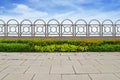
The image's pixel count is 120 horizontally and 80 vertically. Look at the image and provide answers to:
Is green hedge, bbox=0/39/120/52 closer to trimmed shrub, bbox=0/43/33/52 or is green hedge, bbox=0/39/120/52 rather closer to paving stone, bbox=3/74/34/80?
trimmed shrub, bbox=0/43/33/52

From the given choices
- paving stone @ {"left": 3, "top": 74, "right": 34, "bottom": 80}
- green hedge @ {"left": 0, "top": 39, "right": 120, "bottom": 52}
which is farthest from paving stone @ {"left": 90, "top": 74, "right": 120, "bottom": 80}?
green hedge @ {"left": 0, "top": 39, "right": 120, "bottom": 52}

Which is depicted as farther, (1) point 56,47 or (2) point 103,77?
(1) point 56,47

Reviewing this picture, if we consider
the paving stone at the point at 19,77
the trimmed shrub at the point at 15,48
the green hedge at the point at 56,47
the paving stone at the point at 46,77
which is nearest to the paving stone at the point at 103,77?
the paving stone at the point at 46,77

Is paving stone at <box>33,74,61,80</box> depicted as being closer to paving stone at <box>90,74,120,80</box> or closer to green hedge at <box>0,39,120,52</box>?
paving stone at <box>90,74,120,80</box>

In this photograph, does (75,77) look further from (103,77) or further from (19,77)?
(19,77)

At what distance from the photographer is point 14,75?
707 centimetres

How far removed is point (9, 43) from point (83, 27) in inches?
261

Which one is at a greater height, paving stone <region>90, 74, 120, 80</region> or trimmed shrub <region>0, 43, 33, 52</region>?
trimmed shrub <region>0, 43, 33, 52</region>

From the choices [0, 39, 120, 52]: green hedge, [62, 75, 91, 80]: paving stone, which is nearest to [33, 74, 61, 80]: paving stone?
[62, 75, 91, 80]: paving stone

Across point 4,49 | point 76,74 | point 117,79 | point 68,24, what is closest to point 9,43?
point 4,49

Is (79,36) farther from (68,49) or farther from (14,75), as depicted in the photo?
(14,75)

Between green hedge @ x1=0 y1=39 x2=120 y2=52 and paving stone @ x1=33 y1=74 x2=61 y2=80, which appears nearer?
paving stone @ x1=33 y1=74 x2=61 y2=80

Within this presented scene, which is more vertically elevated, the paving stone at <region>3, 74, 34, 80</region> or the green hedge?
the green hedge

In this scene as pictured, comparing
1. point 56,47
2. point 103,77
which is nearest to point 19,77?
point 103,77
